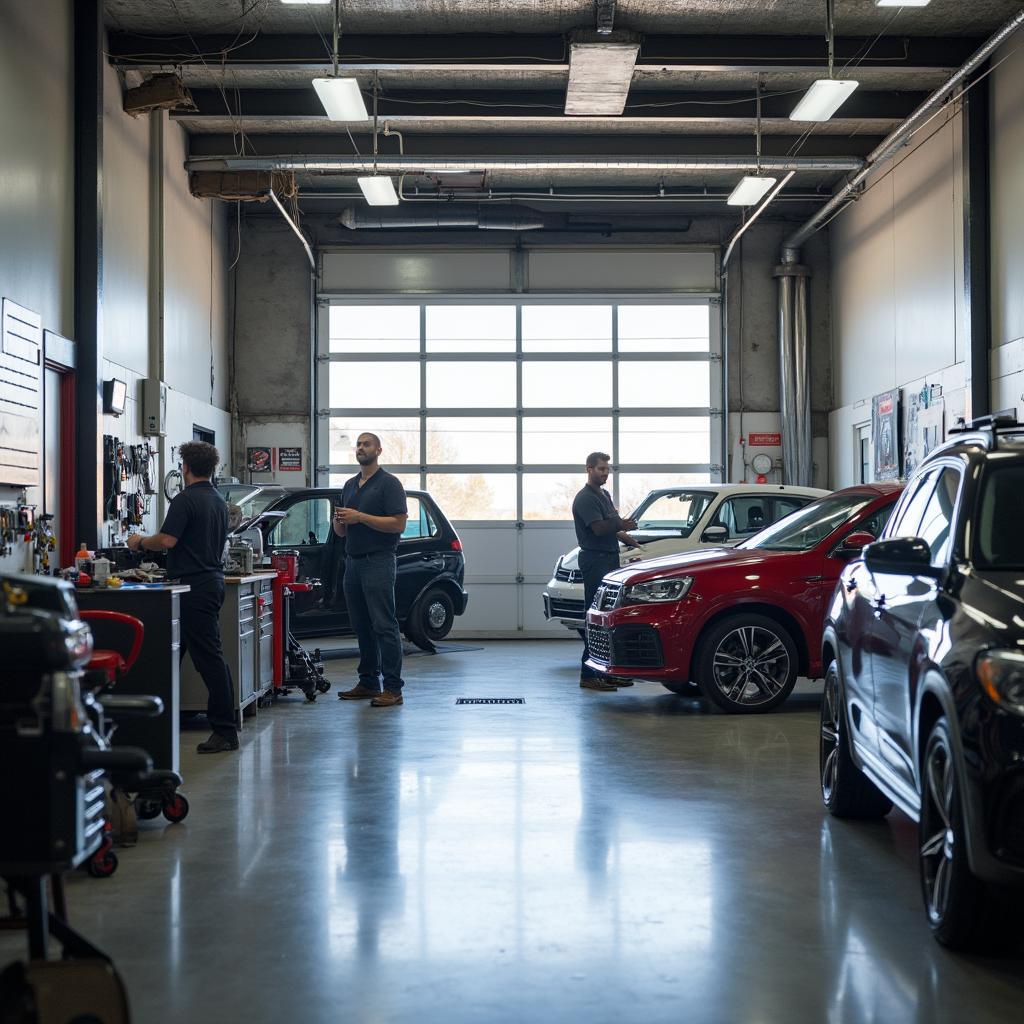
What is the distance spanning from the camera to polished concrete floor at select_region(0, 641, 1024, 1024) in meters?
3.26

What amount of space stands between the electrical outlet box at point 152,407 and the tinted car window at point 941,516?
334 inches

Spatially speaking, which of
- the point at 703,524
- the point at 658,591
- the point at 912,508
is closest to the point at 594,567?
the point at 658,591

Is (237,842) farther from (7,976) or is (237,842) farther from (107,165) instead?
(107,165)

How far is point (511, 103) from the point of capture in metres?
12.6

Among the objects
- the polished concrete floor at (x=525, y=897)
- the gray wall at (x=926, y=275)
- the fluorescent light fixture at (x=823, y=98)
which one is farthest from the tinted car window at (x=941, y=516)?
the gray wall at (x=926, y=275)

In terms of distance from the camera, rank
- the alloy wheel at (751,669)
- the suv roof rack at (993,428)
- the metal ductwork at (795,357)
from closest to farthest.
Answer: the suv roof rack at (993,428), the alloy wheel at (751,669), the metal ductwork at (795,357)

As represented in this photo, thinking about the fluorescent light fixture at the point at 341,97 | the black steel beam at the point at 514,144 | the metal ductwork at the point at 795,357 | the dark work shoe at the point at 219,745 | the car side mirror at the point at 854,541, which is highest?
the black steel beam at the point at 514,144

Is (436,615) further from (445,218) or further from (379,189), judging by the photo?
(445,218)

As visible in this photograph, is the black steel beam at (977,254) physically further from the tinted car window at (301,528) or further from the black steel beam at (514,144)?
the tinted car window at (301,528)

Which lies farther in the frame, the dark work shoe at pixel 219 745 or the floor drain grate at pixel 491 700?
the floor drain grate at pixel 491 700

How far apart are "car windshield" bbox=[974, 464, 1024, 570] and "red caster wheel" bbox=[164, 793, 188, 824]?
3291mm

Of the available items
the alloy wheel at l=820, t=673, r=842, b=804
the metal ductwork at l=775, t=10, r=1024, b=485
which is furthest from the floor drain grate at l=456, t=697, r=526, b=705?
the metal ductwork at l=775, t=10, r=1024, b=485

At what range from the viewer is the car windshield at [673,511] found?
1210 centimetres

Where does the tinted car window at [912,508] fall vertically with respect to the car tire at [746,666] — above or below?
above
